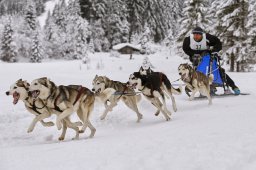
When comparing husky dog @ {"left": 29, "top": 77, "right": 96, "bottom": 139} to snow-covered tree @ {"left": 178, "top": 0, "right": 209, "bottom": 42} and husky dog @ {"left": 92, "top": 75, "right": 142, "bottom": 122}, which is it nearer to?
husky dog @ {"left": 92, "top": 75, "right": 142, "bottom": 122}

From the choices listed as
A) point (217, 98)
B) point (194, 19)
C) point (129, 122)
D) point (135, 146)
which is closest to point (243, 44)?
point (194, 19)

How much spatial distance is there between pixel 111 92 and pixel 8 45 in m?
48.8

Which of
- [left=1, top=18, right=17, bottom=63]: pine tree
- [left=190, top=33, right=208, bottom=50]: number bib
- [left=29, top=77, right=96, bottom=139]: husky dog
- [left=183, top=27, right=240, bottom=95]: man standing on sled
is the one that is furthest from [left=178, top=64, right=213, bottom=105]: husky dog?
[left=1, top=18, right=17, bottom=63]: pine tree

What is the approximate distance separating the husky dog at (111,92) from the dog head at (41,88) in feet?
4.13

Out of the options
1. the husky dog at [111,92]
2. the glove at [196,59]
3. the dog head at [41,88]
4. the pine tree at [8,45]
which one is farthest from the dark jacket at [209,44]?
the pine tree at [8,45]

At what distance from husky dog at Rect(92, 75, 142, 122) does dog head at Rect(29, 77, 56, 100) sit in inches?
49.6

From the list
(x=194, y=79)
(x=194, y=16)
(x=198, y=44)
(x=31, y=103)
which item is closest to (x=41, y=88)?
(x=31, y=103)

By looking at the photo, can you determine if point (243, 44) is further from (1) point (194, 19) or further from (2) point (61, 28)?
(2) point (61, 28)

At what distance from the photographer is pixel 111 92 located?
7.48m

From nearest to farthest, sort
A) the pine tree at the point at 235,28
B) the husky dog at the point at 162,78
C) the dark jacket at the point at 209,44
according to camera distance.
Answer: the husky dog at the point at 162,78 < the dark jacket at the point at 209,44 < the pine tree at the point at 235,28

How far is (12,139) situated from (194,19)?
88.2ft

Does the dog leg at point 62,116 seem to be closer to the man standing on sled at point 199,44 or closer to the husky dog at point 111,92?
the husky dog at point 111,92

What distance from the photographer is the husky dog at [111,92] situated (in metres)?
7.33

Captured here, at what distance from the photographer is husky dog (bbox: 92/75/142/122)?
733cm
